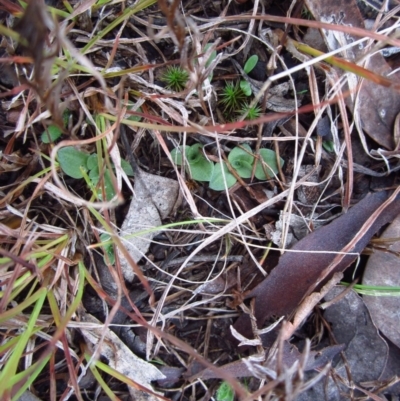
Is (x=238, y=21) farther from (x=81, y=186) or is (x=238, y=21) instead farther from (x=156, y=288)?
(x=156, y=288)

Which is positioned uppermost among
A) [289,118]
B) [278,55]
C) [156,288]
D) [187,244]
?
[278,55]

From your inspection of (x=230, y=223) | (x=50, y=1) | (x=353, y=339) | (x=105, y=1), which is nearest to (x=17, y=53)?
(x=50, y=1)

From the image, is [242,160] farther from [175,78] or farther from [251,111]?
[175,78]

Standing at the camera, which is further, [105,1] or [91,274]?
[91,274]

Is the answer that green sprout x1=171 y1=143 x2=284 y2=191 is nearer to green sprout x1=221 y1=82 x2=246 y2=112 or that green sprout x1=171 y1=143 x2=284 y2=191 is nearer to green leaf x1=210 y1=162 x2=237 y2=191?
green leaf x1=210 y1=162 x2=237 y2=191

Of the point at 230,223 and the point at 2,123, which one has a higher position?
the point at 2,123

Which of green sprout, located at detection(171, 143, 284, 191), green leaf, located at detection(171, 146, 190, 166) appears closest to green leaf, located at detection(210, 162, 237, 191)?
green sprout, located at detection(171, 143, 284, 191)

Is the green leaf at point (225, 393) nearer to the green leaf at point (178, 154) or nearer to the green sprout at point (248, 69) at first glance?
the green leaf at point (178, 154)
